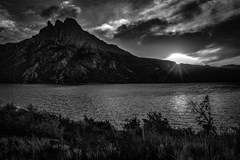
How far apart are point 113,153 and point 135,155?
12.1 inches

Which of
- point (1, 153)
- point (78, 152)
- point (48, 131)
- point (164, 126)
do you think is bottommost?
point (164, 126)

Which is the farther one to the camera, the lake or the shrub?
the lake

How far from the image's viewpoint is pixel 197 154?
6.76ft

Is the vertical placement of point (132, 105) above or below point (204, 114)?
below

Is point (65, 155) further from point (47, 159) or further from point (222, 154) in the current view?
point (222, 154)

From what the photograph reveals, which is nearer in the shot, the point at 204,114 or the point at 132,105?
the point at 204,114

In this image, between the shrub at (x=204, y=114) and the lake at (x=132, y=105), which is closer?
the shrub at (x=204, y=114)

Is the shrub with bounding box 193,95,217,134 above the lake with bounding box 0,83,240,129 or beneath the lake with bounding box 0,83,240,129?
above

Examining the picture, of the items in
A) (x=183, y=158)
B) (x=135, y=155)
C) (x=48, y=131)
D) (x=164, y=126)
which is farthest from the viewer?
(x=164, y=126)

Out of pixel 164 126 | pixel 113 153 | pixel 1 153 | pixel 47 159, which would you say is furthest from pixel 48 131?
pixel 164 126

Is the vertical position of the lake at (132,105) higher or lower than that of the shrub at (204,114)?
lower

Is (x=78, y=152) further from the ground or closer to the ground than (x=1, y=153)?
further from the ground

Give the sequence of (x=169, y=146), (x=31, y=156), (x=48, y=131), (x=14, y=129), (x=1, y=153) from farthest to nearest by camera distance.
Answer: (x=48, y=131)
(x=14, y=129)
(x=1, y=153)
(x=31, y=156)
(x=169, y=146)

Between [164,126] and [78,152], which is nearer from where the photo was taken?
[78,152]
